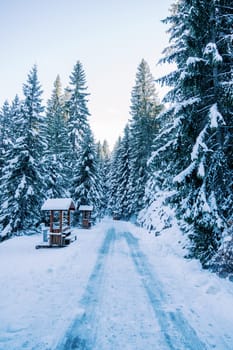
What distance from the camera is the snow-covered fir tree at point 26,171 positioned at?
17734mm

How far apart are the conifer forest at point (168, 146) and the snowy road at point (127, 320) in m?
2.71

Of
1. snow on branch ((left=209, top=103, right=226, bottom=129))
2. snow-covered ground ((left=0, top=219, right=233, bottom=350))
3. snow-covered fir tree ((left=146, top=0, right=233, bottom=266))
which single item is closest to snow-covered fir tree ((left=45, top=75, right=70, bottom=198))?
snow-covered ground ((left=0, top=219, right=233, bottom=350))

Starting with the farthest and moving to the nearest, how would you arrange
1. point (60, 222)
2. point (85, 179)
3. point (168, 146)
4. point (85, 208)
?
point (85, 179) → point (85, 208) → point (60, 222) → point (168, 146)

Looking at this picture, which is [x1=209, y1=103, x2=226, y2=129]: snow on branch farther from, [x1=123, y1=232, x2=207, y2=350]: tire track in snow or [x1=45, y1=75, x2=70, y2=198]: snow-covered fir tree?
[x1=45, y1=75, x2=70, y2=198]: snow-covered fir tree

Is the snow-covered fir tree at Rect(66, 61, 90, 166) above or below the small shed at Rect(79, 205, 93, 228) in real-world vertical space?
above

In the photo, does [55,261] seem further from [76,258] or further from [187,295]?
[187,295]

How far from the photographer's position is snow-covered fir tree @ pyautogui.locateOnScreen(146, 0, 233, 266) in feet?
23.7

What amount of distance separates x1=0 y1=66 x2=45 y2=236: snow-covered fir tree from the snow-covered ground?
966 centimetres

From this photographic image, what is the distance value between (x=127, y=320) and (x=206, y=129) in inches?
255

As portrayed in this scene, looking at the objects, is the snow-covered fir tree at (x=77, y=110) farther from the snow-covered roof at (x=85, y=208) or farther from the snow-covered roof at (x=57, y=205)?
the snow-covered roof at (x=57, y=205)

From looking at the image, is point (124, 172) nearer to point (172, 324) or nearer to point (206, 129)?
point (206, 129)

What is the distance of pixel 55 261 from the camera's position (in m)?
9.06

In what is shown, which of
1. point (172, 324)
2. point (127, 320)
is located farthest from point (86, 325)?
point (172, 324)

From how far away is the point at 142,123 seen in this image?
25.3m
